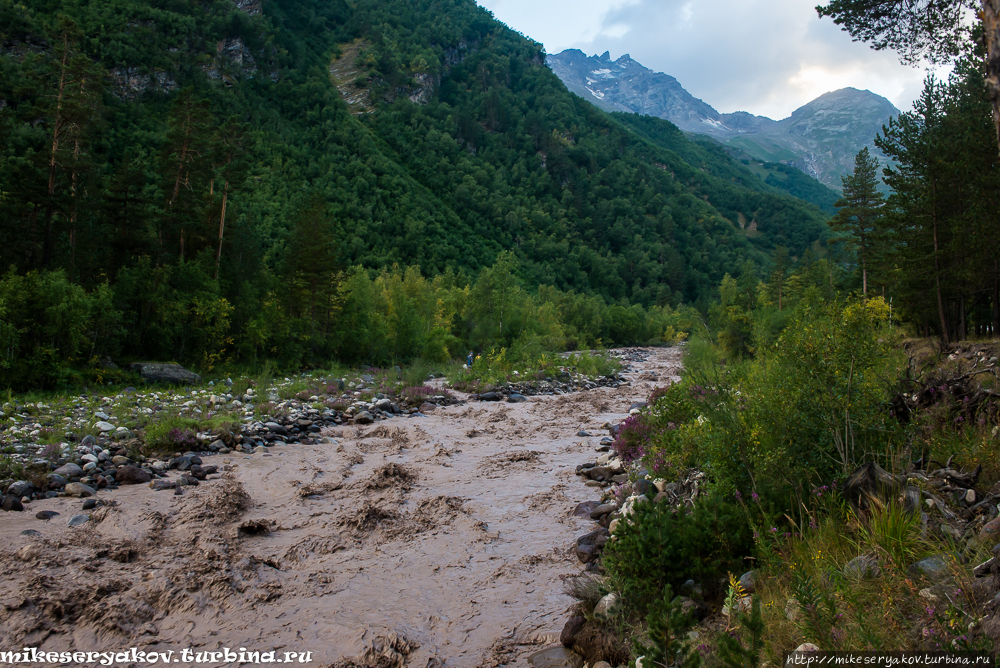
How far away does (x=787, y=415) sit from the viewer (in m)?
5.14

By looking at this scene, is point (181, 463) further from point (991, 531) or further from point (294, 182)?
point (294, 182)

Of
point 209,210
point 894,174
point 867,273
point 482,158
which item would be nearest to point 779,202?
point 482,158

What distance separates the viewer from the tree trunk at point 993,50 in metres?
5.21

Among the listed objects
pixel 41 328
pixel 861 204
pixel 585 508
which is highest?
pixel 861 204

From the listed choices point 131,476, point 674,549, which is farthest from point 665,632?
point 131,476

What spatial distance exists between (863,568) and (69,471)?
11376 millimetres

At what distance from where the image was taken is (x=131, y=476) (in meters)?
8.88

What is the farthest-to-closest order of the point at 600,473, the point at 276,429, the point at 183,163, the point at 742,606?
the point at 183,163 < the point at 276,429 < the point at 600,473 < the point at 742,606

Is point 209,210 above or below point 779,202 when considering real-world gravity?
below

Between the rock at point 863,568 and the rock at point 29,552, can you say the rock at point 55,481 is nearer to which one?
the rock at point 29,552

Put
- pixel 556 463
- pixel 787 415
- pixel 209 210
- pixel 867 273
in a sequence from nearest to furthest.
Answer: pixel 787 415 → pixel 556 463 → pixel 209 210 → pixel 867 273

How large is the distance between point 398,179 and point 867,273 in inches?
3221

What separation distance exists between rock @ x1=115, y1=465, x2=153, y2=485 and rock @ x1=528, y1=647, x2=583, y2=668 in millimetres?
8155

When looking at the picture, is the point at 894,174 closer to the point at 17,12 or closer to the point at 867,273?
the point at 867,273
